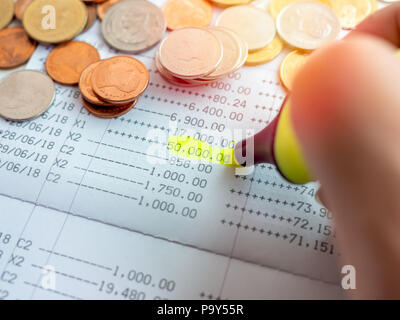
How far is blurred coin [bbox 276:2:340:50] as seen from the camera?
0.67 m

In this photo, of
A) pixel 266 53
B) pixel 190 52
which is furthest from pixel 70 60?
pixel 266 53

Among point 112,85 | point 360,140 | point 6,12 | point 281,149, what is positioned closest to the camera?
point 360,140

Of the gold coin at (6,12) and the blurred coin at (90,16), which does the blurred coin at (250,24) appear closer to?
the blurred coin at (90,16)

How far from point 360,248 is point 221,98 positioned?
35 centimetres

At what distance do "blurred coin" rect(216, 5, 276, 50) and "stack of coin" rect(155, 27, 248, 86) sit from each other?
2 cm

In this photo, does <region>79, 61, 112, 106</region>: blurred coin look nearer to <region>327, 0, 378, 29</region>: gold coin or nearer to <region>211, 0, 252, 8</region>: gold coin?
<region>211, 0, 252, 8</region>: gold coin

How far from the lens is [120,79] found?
61 cm

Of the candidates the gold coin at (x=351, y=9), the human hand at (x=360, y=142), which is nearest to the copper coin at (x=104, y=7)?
the gold coin at (x=351, y=9)

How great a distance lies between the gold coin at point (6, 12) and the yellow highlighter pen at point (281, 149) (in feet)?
1.46

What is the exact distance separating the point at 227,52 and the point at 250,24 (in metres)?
0.08

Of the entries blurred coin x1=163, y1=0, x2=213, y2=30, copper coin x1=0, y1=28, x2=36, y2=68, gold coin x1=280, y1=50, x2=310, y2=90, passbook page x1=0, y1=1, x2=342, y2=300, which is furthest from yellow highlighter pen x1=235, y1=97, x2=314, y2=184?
copper coin x1=0, y1=28, x2=36, y2=68

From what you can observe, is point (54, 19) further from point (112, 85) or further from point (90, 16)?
point (112, 85)

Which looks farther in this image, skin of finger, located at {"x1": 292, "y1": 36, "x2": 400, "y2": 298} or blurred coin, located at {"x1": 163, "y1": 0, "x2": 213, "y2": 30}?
blurred coin, located at {"x1": 163, "y1": 0, "x2": 213, "y2": 30}
